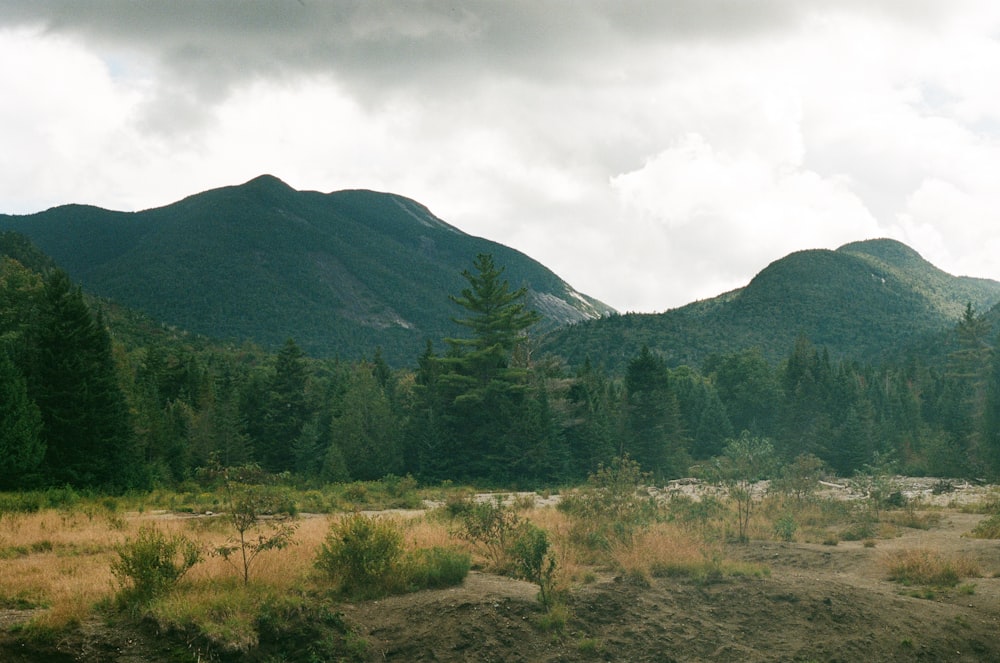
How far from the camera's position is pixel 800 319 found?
486 feet

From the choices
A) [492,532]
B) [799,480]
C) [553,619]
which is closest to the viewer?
[553,619]

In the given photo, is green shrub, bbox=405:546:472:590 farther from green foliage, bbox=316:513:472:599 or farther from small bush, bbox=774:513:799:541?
small bush, bbox=774:513:799:541

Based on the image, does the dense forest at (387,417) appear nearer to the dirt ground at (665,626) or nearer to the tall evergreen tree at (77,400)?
the tall evergreen tree at (77,400)

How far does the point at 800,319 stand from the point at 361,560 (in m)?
151

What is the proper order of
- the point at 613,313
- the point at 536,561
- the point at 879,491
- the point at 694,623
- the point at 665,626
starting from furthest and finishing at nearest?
the point at 613,313 < the point at 879,491 < the point at 536,561 < the point at 694,623 < the point at 665,626

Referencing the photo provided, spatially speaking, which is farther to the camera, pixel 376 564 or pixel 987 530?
pixel 987 530

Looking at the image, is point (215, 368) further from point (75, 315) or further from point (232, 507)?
point (232, 507)

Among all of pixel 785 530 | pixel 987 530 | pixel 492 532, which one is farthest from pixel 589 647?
pixel 987 530

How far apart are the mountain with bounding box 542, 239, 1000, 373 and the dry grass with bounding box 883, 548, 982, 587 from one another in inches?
4349

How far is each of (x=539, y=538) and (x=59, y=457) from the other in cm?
2737

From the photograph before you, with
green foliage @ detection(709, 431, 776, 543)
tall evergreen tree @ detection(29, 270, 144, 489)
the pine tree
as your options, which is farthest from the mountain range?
the pine tree

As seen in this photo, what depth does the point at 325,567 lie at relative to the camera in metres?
12.7

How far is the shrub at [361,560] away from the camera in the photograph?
1247cm

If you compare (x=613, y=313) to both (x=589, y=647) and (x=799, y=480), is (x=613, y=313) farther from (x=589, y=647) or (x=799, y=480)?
(x=589, y=647)
